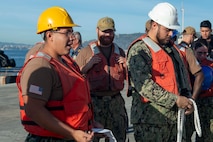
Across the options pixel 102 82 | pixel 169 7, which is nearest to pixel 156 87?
pixel 169 7

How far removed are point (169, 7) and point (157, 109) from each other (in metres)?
0.97

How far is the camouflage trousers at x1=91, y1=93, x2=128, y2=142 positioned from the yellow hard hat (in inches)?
85.2

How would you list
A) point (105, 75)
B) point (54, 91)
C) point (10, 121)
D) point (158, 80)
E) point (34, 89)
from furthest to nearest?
point (10, 121) < point (105, 75) < point (158, 80) < point (54, 91) < point (34, 89)

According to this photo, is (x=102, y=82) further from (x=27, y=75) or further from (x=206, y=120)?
(x=27, y=75)

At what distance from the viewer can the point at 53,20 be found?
9.39ft

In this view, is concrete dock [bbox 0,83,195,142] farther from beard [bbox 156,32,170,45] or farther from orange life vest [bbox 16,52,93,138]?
orange life vest [bbox 16,52,93,138]

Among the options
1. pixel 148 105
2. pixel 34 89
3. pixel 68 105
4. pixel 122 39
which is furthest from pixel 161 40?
pixel 122 39

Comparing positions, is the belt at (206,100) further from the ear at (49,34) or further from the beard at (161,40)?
the ear at (49,34)

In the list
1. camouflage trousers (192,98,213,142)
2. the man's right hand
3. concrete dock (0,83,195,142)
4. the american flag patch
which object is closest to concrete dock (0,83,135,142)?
concrete dock (0,83,195,142)

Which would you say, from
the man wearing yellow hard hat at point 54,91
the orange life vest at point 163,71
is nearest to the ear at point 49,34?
the man wearing yellow hard hat at point 54,91

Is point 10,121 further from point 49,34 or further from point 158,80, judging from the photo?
point 49,34

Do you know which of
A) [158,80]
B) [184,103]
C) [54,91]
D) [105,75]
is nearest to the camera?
[54,91]

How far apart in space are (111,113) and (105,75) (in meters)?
0.49

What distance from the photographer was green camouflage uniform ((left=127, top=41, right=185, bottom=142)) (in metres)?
3.54
